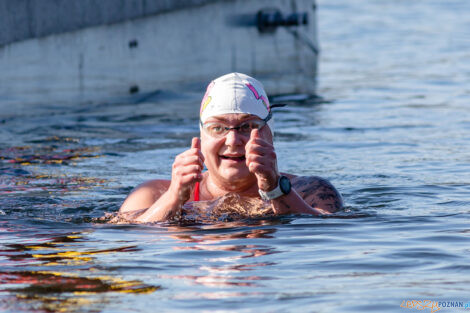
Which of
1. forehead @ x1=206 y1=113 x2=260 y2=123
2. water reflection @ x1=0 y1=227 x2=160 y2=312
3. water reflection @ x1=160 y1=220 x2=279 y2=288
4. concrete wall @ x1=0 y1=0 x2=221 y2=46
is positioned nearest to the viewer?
water reflection @ x1=0 y1=227 x2=160 y2=312

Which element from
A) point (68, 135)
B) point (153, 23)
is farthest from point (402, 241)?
point (153, 23)

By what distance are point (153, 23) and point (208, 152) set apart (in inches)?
421

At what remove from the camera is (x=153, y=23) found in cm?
1741

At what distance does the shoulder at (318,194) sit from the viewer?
24.8ft

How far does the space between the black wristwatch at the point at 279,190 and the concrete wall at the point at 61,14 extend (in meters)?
8.60

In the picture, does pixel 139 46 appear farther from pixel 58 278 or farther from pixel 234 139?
pixel 58 278

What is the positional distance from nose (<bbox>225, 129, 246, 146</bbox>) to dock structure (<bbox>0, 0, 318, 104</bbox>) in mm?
8101

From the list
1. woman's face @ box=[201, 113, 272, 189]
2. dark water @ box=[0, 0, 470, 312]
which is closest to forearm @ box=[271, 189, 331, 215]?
dark water @ box=[0, 0, 470, 312]

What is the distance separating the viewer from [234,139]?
22.7ft

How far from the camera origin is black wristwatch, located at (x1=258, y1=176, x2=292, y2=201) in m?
6.55

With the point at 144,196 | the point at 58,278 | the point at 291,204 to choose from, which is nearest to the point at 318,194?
the point at 291,204

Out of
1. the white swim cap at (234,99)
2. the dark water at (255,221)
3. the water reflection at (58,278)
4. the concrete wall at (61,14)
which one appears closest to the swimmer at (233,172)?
the white swim cap at (234,99)

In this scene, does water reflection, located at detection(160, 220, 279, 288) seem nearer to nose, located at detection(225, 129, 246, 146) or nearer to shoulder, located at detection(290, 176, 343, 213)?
shoulder, located at detection(290, 176, 343, 213)

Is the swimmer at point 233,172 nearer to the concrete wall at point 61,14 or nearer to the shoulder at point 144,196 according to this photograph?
the shoulder at point 144,196
